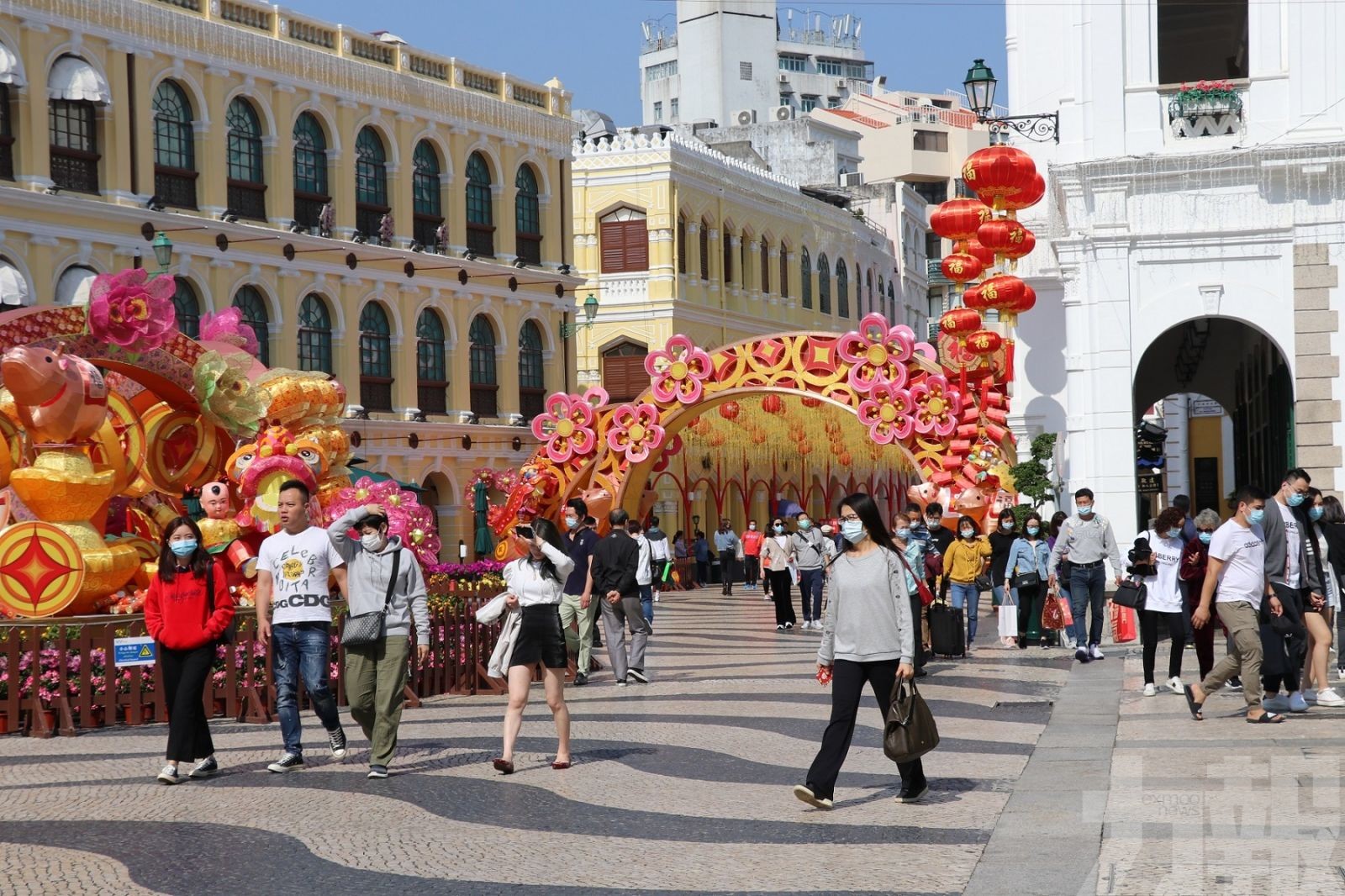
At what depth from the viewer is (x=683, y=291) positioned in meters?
51.3

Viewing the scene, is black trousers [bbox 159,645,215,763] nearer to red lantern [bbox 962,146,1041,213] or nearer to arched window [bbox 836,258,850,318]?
red lantern [bbox 962,146,1041,213]

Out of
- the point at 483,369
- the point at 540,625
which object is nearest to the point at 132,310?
the point at 540,625

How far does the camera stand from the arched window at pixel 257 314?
37125mm

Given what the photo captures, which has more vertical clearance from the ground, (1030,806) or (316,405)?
(316,405)

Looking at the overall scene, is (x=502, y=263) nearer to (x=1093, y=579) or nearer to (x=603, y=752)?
(x=1093, y=579)

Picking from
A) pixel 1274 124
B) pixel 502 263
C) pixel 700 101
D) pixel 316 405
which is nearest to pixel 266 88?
pixel 502 263

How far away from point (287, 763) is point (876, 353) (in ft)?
62.2

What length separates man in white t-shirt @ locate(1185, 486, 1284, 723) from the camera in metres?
13.1

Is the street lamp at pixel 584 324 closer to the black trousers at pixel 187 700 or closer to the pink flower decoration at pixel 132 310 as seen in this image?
the pink flower decoration at pixel 132 310

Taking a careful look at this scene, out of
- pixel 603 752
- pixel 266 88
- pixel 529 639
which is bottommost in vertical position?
pixel 603 752

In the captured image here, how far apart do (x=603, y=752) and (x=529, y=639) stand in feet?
3.20

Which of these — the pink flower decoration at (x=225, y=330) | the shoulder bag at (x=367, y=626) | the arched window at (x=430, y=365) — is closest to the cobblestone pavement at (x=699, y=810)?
the shoulder bag at (x=367, y=626)

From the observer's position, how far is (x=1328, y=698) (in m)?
13.8

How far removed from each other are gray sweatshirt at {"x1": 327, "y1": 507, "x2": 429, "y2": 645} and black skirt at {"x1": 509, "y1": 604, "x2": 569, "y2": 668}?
0.61m
